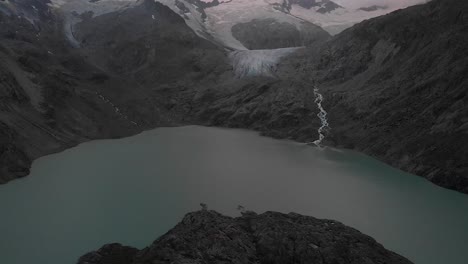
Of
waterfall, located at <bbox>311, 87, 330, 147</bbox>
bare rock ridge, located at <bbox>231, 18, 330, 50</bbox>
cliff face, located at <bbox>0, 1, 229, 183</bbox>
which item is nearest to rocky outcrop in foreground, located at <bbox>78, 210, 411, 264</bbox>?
cliff face, located at <bbox>0, 1, 229, 183</bbox>

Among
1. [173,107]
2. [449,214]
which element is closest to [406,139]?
[449,214]

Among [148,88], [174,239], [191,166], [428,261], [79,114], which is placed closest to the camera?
[174,239]

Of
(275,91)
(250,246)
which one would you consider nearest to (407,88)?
(275,91)

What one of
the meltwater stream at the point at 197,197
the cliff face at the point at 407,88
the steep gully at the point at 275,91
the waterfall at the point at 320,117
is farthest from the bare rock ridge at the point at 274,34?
the meltwater stream at the point at 197,197

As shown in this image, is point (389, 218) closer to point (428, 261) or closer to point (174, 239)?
point (428, 261)

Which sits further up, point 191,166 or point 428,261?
point 428,261

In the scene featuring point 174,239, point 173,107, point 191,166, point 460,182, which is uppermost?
point 174,239

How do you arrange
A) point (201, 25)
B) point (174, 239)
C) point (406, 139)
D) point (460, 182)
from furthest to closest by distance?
point (201, 25) → point (406, 139) → point (460, 182) → point (174, 239)
